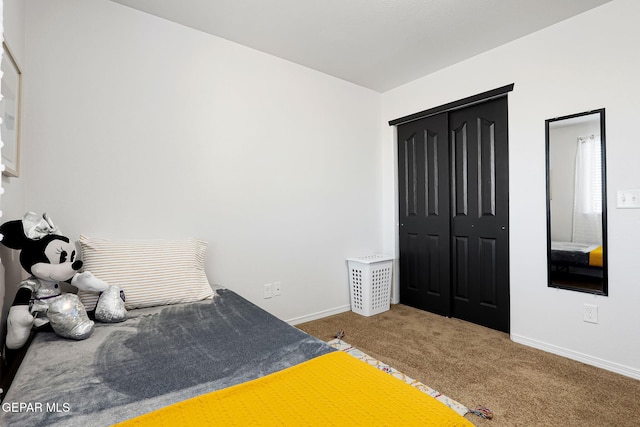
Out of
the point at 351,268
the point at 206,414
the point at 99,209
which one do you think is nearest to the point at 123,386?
the point at 206,414

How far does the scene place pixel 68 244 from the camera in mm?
1719

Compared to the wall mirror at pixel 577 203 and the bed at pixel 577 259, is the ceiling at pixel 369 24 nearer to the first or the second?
the wall mirror at pixel 577 203

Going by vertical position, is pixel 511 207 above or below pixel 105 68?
below

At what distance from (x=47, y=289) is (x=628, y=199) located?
126 inches

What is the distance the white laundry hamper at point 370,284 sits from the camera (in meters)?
3.34

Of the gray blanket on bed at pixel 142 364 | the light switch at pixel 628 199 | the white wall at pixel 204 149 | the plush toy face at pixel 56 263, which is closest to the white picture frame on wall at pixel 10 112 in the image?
the white wall at pixel 204 149

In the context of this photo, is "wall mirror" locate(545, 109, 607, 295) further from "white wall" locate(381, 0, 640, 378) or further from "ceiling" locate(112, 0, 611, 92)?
"ceiling" locate(112, 0, 611, 92)

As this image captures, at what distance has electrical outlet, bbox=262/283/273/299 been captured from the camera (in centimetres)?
291

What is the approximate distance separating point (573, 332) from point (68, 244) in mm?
3069

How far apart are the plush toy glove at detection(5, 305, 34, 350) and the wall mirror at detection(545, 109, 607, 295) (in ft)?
9.93

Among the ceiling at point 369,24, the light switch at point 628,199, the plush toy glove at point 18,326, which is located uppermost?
the ceiling at point 369,24

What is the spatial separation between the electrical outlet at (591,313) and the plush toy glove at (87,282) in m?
2.90

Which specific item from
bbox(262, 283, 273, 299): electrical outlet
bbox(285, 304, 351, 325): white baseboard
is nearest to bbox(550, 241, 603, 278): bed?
bbox(285, 304, 351, 325): white baseboard

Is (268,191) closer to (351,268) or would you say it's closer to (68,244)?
(351,268)
